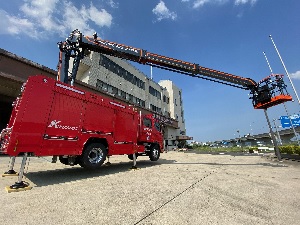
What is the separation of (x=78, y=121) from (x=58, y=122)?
0.80 metres

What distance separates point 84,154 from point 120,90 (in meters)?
27.9

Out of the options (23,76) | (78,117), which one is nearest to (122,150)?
(78,117)

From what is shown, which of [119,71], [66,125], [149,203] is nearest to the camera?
[149,203]

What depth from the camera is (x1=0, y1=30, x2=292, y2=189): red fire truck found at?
19.3 ft

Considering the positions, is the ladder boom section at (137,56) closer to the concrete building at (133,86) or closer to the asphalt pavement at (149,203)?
the asphalt pavement at (149,203)

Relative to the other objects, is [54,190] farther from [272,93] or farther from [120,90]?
[120,90]

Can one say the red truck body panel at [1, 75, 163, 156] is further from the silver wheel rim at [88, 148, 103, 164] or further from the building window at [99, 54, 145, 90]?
the building window at [99, 54, 145, 90]

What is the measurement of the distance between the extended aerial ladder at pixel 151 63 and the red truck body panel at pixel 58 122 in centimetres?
387

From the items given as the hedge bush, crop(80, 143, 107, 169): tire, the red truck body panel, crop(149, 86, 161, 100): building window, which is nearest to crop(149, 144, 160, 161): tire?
the red truck body panel

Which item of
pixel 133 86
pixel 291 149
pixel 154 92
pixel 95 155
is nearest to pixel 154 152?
pixel 95 155

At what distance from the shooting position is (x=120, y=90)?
34.3 meters

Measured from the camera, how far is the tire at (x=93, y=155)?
7.31m

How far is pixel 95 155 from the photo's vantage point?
793cm

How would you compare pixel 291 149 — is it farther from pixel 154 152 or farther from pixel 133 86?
pixel 133 86
